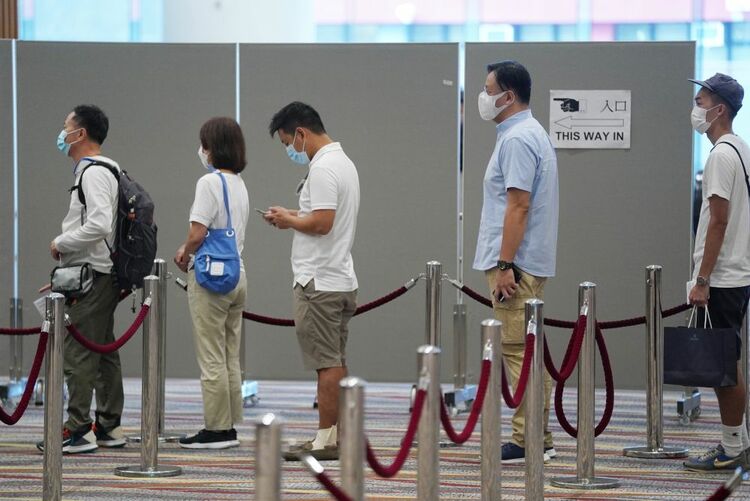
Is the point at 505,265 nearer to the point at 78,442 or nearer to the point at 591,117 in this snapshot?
the point at 78,442

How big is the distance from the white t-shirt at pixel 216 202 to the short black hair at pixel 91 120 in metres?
0.56

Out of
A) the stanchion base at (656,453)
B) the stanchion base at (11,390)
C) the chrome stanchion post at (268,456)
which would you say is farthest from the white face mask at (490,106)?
the stanchion base at (11,390)

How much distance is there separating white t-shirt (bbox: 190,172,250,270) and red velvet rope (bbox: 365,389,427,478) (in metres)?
2.65

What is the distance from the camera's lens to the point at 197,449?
20.1 feet

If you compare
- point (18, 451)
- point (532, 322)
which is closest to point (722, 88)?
point (532, 322)

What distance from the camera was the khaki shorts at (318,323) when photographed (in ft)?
18.4

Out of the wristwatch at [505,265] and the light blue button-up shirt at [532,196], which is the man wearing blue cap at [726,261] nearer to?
the light blue button-up shirt at [532,196]

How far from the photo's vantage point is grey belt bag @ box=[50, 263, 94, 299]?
5809mm

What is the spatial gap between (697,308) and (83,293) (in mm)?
2697

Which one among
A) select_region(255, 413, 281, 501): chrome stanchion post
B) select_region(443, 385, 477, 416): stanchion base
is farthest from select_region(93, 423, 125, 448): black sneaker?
select_region(255, 413, 281, 501): chrome stanchion post

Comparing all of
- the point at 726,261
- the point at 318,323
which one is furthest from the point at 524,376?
the point at 726,261

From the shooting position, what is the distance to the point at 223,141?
5.97 m

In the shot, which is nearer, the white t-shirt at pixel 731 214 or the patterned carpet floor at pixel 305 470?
the patterned carpet floor at pixel 305 470

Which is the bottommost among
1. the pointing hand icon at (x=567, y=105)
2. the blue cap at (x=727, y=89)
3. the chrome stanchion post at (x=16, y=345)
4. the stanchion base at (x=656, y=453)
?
the stanchion base at (x=656, y=453)
